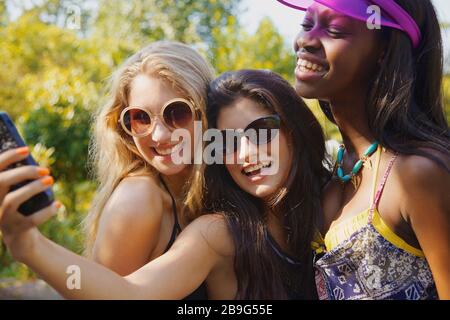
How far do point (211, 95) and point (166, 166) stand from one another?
363 millimetres

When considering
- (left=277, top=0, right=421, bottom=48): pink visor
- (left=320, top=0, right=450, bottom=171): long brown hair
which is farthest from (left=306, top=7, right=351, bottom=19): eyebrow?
(left=320, top=0, right=450, bottom=171): long brown hair

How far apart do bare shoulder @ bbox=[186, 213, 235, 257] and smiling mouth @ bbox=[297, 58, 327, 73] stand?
69 centimetres

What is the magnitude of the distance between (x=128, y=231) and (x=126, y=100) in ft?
2.06

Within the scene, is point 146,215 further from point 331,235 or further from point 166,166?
point 331,235

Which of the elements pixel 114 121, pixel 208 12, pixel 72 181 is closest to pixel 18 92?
pixel 208 12

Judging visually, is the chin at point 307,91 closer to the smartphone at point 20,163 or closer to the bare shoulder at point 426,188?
the bare shoulder at point 426,188

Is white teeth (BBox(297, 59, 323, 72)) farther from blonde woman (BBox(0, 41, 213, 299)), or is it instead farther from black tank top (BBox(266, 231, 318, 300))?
black tank top (BBox(266, 231, 318, 300))

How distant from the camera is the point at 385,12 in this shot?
2174mm

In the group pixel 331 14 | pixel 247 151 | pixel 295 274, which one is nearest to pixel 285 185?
pixel 247 151

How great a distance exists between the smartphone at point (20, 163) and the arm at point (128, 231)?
762 mm

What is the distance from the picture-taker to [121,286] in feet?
5.99

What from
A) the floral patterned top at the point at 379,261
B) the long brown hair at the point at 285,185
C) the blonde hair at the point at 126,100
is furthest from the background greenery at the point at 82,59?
the floral patterned top at the point at 379,261

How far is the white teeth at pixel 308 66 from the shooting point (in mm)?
2244

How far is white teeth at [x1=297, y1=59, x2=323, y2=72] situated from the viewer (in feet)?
7.36
